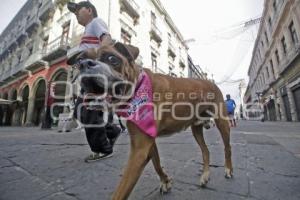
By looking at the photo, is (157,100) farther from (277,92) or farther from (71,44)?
(277,92)

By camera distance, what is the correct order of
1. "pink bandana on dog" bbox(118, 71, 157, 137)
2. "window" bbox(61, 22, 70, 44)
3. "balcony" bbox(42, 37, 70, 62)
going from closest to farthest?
"pink bandana on dog" bbox(118, 71, 157, 137), "balcony" bbox(42, 37, 70, 62), "window" bbox(61, 22, 70, 44)

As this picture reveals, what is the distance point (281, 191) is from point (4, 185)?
2425mm

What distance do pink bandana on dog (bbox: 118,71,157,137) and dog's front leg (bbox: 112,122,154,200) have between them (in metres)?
0.05

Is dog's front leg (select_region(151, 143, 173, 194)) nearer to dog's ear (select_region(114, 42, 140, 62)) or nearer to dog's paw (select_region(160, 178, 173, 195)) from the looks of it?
dog's paw (select_region(160, 178, 173, 195))

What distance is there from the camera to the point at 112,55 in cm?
138

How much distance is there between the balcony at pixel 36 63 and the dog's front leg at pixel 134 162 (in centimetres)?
1564

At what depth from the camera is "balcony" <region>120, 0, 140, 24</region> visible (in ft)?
47.6

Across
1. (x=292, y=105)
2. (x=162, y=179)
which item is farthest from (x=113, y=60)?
(x=292, y=105)

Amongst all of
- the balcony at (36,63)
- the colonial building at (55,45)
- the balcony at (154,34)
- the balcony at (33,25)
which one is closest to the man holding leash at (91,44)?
the colonial building at (55,45)

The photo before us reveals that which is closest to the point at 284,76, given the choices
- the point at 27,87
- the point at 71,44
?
the point at 71,44

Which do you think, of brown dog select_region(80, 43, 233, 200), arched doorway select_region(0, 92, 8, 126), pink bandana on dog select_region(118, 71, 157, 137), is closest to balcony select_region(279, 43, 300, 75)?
brown dog select_region(80, 43, 233, 200)

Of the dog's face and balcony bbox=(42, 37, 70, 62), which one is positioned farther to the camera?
balcony bbox=(42, 37, 70, 62)

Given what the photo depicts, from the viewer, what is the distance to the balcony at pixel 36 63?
1488 cm

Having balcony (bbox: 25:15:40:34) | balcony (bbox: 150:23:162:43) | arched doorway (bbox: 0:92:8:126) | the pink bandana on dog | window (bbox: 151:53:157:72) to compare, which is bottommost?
the pink bandana on dog
